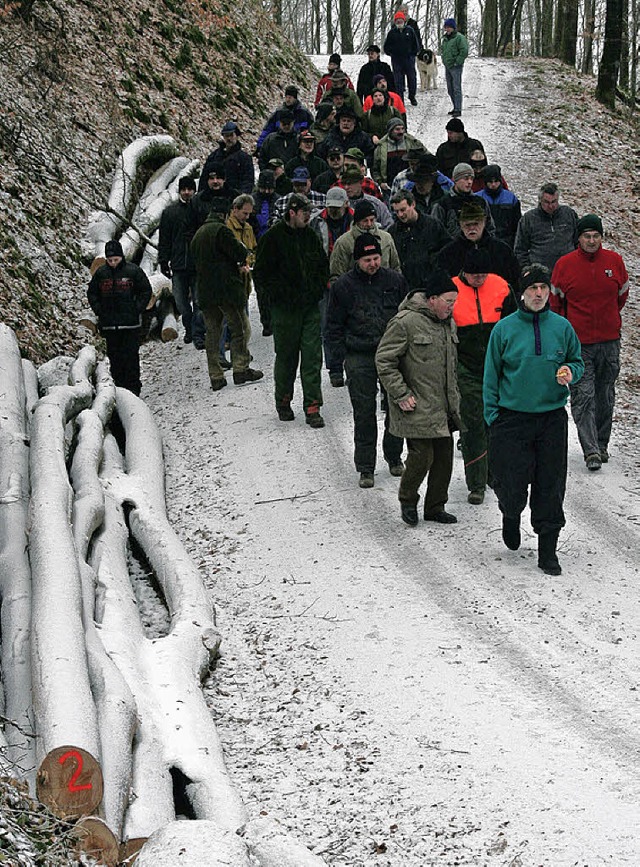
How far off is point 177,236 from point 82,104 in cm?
601

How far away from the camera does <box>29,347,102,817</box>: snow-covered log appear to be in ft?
17.1

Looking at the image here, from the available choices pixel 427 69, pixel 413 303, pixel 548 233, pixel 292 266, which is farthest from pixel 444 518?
pixel 427 69

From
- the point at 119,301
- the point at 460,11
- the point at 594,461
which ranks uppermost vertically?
the point at 460,11

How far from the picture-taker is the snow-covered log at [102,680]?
539 centimetres

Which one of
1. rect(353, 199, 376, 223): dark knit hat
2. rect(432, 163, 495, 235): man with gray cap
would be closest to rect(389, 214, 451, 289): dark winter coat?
rect(432, 163, 495, 235): man with gray cap

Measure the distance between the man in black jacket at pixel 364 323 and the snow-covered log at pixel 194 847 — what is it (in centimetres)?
516

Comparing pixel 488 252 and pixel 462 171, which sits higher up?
pixel 462 171

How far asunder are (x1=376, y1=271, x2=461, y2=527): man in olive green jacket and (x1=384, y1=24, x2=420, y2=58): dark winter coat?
16.7 m

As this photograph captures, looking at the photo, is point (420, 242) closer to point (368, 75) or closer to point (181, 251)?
point (181, 251)

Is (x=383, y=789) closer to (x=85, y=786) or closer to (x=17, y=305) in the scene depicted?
(x=85, y=786)

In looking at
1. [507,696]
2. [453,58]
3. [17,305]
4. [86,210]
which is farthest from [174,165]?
[507,696]

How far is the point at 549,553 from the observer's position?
311 inches

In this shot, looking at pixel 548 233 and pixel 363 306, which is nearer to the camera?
pixel 363 306

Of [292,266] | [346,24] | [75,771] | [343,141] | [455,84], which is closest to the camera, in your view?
[75,771]
